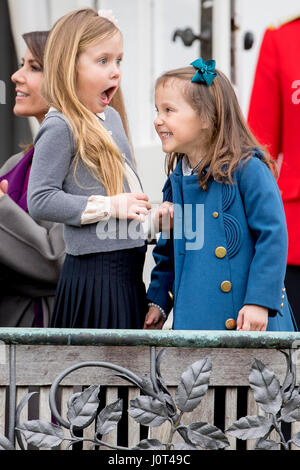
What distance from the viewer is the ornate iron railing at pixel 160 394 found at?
1.24 m

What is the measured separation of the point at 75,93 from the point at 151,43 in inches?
79.4

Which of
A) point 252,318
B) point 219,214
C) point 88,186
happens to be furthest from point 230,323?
point 88,186

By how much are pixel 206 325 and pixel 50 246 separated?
552 millimetres

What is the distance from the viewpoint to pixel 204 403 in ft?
4.35

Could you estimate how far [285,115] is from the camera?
231cm

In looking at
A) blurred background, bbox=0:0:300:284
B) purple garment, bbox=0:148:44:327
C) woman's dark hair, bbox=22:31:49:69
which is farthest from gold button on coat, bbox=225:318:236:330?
blurred background, bbox=0:0:300:284

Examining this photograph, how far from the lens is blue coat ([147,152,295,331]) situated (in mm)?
1871

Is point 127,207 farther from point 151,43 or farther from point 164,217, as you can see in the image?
point 151,43

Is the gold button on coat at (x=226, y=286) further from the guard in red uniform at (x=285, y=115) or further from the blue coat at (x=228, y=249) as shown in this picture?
the guard in red uniform at (x=285, y=115)

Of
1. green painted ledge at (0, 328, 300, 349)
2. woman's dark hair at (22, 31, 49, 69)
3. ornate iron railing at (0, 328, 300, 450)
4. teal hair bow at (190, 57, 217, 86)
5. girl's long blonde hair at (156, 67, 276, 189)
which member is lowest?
ornate iron railing at (0, 328, 300, 450)

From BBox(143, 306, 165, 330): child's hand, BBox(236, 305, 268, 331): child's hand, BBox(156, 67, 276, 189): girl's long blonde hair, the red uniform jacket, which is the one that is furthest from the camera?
the red uniform jacket

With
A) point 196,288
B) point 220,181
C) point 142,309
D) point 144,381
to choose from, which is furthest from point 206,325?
point 144,381

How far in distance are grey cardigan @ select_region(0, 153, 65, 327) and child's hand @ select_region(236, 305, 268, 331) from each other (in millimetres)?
601

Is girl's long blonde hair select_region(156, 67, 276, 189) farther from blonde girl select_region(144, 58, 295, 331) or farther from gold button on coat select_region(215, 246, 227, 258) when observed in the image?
gold button on coat select_region(215, 246, 227, 258)
